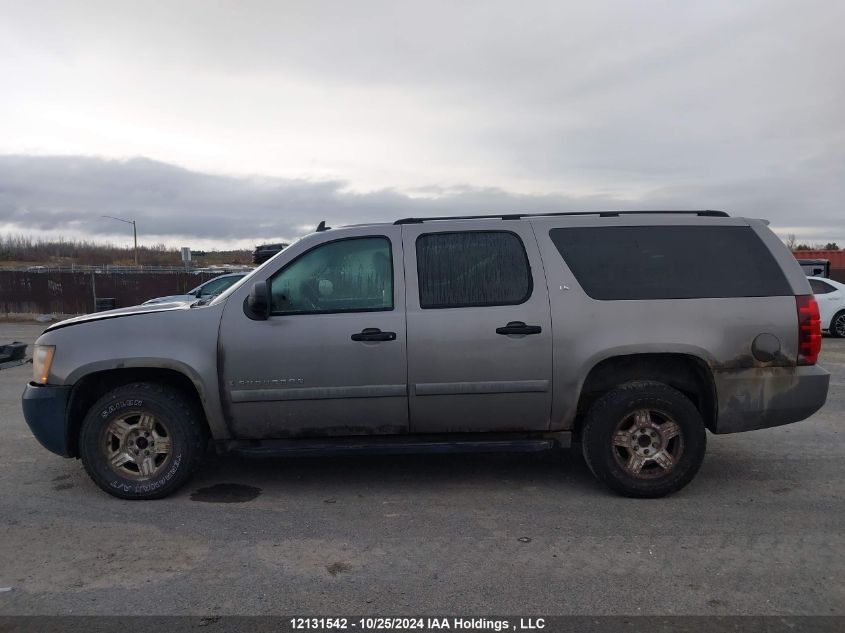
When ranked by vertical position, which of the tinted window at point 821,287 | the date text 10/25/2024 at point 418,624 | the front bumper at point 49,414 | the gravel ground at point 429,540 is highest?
the tinted window at point 821,287

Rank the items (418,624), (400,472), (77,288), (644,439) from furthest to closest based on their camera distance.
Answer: (77,288)
(400,472)
(644,439)
(418,624)

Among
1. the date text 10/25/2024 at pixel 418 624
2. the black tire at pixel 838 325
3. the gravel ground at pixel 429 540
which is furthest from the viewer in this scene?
the black tire at pixel 838 325

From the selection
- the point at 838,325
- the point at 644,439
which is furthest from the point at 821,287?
the point at 644,439

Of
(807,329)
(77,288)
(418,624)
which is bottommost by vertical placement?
(418,624)

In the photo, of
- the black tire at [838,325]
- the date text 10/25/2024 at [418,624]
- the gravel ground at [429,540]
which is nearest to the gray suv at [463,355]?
the gravel ground at [429,540]

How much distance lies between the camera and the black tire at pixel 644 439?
175 inches

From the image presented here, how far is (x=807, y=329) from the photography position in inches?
175

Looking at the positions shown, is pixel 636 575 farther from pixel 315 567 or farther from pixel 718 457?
pixel 718 457

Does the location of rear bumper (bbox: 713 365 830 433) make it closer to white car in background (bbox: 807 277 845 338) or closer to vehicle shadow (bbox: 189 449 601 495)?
vehicle shadow (bbox: 189 449 601 495)

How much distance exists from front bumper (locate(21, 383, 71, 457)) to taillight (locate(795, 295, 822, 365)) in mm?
4983

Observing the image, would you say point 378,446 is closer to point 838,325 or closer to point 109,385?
point 109,385

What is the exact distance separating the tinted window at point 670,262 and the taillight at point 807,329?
140mm

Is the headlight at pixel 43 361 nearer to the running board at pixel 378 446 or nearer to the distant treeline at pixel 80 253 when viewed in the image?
the running board at pixel 378 446

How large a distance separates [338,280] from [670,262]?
231cm
